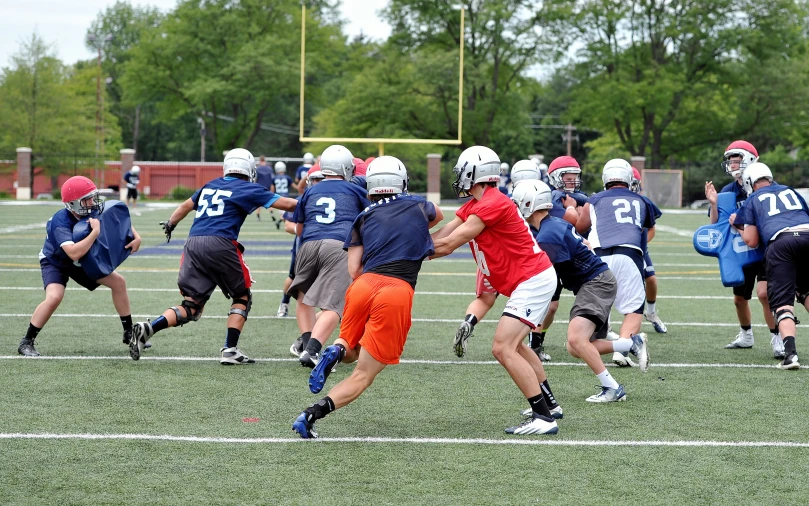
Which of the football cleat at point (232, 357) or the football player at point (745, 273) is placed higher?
the football player at point (745, 273)

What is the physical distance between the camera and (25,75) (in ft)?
169

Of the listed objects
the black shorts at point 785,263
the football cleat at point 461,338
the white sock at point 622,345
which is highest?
the black shorts at point 785,263

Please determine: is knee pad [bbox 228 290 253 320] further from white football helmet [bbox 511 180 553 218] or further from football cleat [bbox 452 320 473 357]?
white football helmet [bbox 511 180 553 218]

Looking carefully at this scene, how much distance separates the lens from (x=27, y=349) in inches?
324

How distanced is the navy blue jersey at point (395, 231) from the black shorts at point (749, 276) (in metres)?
4.08

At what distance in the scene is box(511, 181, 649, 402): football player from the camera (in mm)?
6754

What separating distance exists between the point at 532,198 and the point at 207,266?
2.78m

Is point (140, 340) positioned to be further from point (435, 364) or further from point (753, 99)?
point (753, 99)

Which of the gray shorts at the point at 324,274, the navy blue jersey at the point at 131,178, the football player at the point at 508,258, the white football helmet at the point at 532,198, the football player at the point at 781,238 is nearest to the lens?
the football player at the point at 508,258

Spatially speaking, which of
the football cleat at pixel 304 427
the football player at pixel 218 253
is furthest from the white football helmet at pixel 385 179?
the football player at pixel 218 253

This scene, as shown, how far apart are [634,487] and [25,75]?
5232cm

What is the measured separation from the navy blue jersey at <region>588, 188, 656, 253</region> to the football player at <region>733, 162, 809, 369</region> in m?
0.97

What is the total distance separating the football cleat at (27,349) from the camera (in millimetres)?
8211

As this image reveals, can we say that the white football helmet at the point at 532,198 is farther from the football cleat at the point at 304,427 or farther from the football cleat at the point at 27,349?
the football cleat at the point at 27,349
